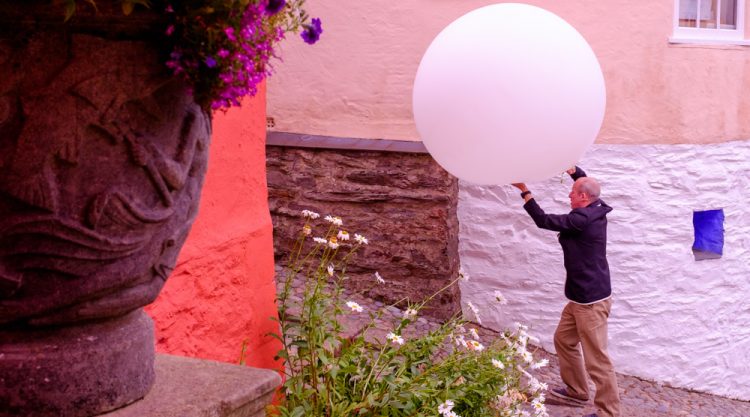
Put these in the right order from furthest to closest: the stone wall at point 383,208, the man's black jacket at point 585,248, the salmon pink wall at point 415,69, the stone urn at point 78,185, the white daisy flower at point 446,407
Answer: the salmon pink wall at point 415,69, the stone wall at point 383,208, the man's black jacket at point 585,248, the white daisy flower at point 446,407, the stone urn at point 78,185

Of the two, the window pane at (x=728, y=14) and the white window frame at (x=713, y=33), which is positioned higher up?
the window pane at (x=728, y=14)

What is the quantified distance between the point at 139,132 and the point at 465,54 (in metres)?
2.09

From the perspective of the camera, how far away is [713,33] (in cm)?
689

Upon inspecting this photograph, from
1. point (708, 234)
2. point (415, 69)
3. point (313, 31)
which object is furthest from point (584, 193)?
point (313, 31)

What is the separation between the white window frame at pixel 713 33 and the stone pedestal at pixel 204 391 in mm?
5867

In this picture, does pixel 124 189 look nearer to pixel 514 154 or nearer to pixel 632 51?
pixel 514 154

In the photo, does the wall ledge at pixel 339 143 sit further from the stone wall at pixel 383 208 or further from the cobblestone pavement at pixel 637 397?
the cobblestone pavement at pixel 637 397

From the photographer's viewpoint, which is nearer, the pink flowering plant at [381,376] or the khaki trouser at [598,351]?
the pink flowering plant at [381,376]

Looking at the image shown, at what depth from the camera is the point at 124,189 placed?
1.25 metres

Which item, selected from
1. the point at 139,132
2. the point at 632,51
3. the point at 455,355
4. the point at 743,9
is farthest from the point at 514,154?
the point at 743,9

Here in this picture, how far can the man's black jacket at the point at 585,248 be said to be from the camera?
4.87 meters

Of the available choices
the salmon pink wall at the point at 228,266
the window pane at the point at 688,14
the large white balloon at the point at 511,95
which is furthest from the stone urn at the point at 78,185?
the window pane at the point at 688,14

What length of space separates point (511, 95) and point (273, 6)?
1863 mm

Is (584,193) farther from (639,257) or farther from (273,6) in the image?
(273,6)
